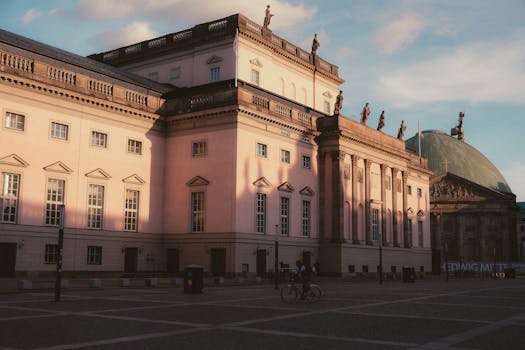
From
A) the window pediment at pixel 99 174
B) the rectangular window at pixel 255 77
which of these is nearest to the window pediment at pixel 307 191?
the rectangular window at pixel 255 77

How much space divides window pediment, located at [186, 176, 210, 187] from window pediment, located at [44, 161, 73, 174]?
33.1 feet

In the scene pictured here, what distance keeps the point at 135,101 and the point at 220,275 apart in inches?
593

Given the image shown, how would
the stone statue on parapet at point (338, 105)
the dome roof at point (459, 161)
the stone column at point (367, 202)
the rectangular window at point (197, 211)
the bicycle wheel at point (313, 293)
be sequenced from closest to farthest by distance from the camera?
the bicycle wheel at point (313, 293), the rectangular window at point (197, 211), the stone statue on parapet at point (338, 105), the stone column at point (367, 202), the dome roof at point (459, 161)

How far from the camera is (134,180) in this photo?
46.1 meters

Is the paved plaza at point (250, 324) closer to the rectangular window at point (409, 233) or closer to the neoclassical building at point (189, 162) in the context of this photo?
the neoclassical building at point (189, 162)

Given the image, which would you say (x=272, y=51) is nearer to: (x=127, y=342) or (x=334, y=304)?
(x=334, y=304)

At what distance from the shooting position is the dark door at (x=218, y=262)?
4544cm

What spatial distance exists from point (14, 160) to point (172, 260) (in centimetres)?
1547

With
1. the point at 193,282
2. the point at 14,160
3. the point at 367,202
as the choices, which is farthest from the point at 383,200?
the point at 14,160

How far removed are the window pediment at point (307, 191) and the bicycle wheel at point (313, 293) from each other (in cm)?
2674

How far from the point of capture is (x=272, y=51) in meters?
59.2

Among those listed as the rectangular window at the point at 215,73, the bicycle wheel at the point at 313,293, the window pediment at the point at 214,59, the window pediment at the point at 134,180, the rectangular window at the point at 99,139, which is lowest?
the bicycle wheel at the point at 313,293

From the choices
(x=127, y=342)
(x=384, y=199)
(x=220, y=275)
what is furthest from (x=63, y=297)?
(x=384, y=199)

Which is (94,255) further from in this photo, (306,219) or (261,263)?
(306,219)
